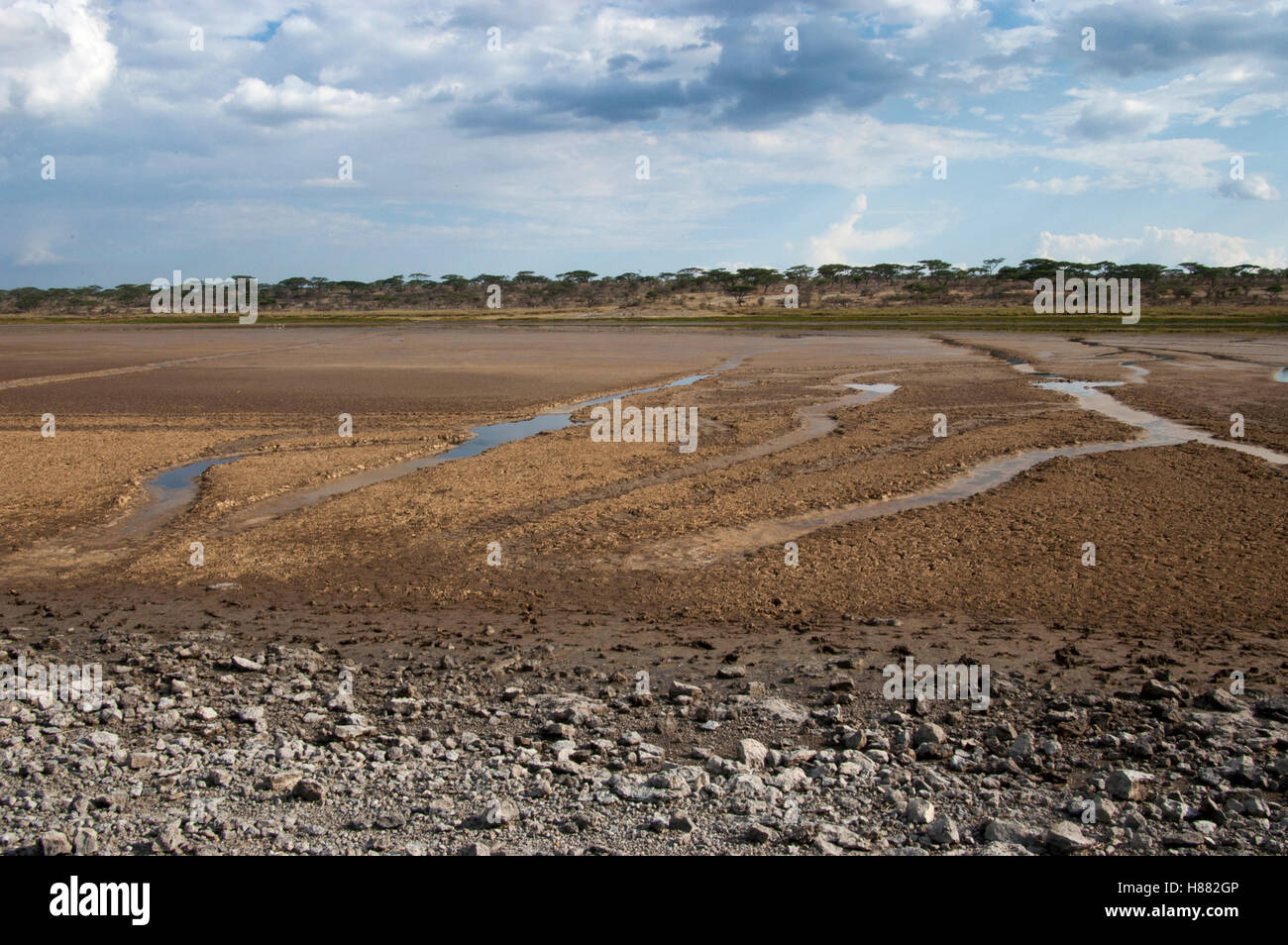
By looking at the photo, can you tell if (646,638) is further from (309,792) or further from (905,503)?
(905,503)

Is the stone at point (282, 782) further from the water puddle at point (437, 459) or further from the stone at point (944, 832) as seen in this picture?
the water puddle at point (437, 459)

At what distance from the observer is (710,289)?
130m

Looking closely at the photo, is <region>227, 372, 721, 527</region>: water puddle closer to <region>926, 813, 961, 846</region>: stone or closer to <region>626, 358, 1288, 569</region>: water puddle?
<region>626, 358, 1288, 569</region>: water puddle

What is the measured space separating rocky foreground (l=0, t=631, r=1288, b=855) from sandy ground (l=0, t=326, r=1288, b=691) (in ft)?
3.72

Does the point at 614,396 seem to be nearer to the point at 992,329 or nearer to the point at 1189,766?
the point at 1189,766

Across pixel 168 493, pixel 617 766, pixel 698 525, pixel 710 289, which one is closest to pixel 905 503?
pixel 698 525

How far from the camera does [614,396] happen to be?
30.4 metres

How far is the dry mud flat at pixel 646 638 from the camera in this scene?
17.7ft

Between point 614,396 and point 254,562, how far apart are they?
19.8 metres

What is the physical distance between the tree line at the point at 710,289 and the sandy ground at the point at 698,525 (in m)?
87.3

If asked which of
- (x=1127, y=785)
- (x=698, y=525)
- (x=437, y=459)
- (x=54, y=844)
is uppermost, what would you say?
(x=437, y=459)

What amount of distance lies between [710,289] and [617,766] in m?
127

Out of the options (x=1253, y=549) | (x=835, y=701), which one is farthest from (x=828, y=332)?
(x=835, y=701)
